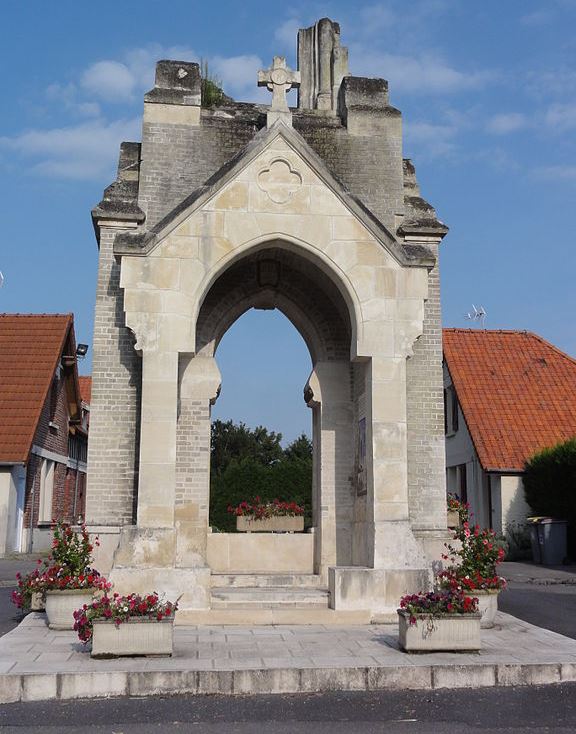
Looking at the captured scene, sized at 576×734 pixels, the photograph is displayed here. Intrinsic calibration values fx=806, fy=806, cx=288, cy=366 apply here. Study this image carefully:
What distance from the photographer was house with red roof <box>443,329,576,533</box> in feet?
78.4

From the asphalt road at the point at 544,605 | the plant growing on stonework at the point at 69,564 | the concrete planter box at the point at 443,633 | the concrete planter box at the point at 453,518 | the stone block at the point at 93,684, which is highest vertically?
the concrete planter box at the point at 453,518

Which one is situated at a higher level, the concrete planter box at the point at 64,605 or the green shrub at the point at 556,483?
the green shrub at the point at 556,483

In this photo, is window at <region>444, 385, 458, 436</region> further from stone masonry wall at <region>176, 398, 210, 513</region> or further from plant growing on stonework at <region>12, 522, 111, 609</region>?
plant growing on stonework at <region>12, 522, 111, 609</region>

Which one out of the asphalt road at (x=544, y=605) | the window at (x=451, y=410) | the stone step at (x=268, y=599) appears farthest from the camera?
the window at (x=451, y=410)

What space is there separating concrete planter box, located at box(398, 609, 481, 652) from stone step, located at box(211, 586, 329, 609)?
2764 mm

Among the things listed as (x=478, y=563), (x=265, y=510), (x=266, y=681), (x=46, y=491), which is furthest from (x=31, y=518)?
(x=266, y=681)

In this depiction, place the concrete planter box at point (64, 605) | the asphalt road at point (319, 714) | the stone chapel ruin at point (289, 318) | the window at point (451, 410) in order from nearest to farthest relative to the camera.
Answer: the asphalt road at point (319, 714) → the concrete planter box at point (64, 605) → the stone chapel ruin at point (289, 318) → the window at point (451, 410)

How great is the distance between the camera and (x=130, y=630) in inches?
307

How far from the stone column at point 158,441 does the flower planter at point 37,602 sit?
2254mm

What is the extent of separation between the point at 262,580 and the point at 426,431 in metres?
3.28

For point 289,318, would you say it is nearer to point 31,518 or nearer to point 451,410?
point 31,518

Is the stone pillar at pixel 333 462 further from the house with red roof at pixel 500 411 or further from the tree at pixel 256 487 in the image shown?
the house with red roof at pixel 500 411

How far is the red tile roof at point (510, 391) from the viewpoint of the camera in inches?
956

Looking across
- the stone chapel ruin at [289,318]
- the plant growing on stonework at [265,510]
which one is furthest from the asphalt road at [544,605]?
the plant growing on stonework at [265,510]
